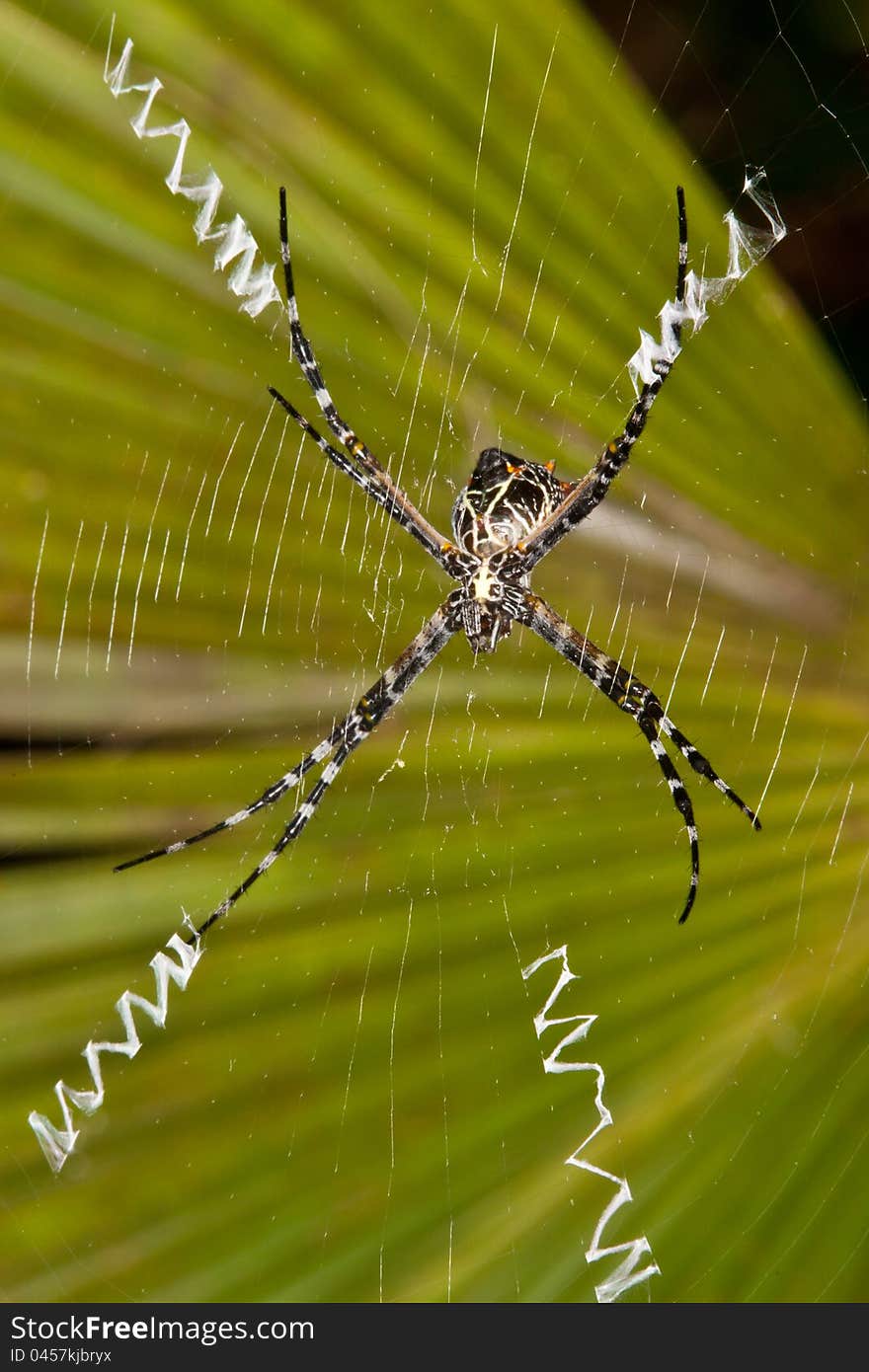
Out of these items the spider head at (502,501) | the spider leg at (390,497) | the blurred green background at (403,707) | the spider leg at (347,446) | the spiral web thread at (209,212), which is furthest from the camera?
the spider head at (502,501)

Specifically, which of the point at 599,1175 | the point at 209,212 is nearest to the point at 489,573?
the point at 209,212

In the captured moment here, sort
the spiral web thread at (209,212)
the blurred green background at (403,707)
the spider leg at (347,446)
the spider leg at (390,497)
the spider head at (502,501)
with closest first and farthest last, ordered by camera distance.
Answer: the spiral web thread at (209,212) < the blurred green background at (403,707) < the spider leg at (347,446) < the spider leg at (390,497) < the spider head at (502,501)

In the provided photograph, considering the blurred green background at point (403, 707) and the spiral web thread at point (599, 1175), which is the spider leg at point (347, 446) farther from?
the spiral web thread at point (599, 1175)

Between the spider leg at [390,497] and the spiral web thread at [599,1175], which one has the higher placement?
the spider leg at [390,497]

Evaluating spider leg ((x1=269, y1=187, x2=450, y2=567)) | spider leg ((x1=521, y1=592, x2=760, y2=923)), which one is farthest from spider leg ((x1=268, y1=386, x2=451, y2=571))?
spider leg ((x1=521, y1=592, x2=760, y2=923))

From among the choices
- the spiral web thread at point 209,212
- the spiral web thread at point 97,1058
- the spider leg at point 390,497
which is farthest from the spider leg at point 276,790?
the spiral web thread at point 209,212

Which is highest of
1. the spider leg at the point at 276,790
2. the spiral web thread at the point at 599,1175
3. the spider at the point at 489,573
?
the spider at the point at 489,573

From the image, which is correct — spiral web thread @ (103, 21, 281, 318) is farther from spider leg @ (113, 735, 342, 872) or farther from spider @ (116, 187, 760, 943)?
spider leg @ (113, 735, 342, 872)
